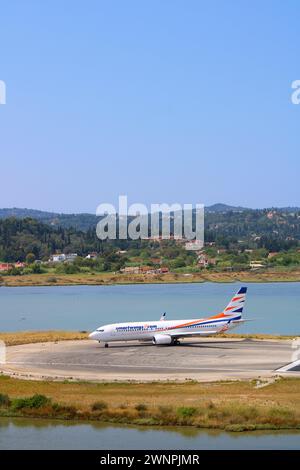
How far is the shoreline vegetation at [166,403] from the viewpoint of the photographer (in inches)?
1619

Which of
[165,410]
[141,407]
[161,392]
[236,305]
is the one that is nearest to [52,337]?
[236,305]

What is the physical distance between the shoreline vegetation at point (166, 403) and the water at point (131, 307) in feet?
128

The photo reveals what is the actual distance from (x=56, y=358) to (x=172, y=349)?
378 inches

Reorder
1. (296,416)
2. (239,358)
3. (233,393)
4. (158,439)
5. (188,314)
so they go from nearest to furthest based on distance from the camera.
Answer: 1. (158,439)
2. (296,416)
3. (233,393)
4. (239,358)
5. (188,314)

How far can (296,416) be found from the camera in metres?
41.1

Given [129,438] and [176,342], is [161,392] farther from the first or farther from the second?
[176,342]

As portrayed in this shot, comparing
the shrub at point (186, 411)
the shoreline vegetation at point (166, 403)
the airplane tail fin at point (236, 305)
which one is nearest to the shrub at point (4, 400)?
the shoreline vegetation at point (166, 403)

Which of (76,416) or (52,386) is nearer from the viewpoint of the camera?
(76,416)

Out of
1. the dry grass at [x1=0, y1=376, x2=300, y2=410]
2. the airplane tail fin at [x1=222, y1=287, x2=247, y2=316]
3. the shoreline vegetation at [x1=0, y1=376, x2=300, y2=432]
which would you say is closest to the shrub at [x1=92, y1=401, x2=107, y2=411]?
the shoreline vegetation at [x1=0, y1=376, x2=300, y2=432]

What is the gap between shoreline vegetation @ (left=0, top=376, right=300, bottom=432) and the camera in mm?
41125

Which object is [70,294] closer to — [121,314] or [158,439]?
[121,314]

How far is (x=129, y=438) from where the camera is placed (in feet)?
127

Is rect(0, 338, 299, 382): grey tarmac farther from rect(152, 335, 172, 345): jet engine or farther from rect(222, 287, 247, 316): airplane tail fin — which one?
rect(222, 287, 247, 316): airplane tail fin
